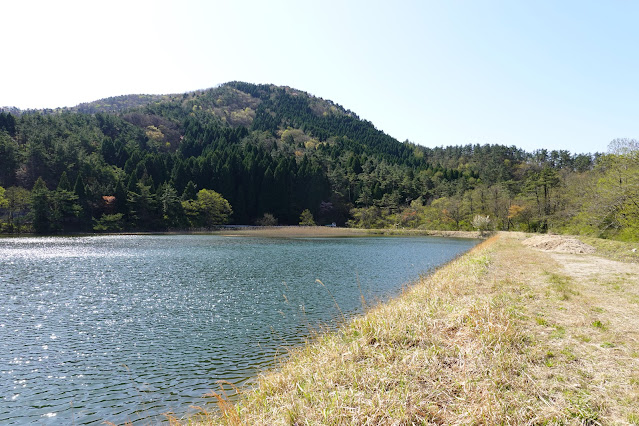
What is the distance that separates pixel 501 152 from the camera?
117 m

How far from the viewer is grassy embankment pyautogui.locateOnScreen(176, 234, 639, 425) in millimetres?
4055

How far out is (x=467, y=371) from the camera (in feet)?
16.3

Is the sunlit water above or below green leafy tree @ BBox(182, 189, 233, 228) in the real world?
below

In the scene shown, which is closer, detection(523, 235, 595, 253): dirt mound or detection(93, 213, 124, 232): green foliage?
detection(523, 235, 595, 253): dirt mound

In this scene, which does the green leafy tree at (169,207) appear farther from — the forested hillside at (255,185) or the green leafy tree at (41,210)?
the green leafy tree at (41,210)

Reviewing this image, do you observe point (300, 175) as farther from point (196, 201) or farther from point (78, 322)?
point (78, 322)

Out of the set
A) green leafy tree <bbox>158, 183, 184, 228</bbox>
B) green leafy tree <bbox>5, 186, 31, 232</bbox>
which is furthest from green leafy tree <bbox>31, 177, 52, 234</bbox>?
green leafy tree <bbox>158, 183, 184, 228</bbox>

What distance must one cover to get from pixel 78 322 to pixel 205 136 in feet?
407

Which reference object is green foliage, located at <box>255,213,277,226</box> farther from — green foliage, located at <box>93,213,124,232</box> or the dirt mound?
the dirt mound

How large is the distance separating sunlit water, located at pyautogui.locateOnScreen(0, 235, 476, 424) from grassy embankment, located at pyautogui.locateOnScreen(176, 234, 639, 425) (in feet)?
6.63

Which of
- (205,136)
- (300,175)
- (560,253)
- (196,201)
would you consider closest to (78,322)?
(560,253)

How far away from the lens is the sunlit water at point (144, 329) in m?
6.82

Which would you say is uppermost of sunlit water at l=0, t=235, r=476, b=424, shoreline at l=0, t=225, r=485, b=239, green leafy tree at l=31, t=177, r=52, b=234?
green leafy tree at l=31, t=177, r=52, b=234

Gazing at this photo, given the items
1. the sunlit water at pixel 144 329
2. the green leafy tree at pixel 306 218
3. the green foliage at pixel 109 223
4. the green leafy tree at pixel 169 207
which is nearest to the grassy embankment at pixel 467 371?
the sunlit water at pixel 144 329
